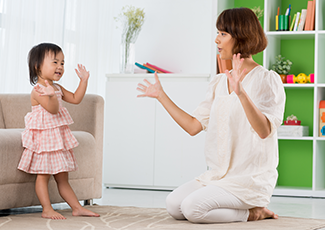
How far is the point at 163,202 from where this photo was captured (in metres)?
2.68

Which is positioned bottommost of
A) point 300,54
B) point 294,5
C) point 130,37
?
point 300,54

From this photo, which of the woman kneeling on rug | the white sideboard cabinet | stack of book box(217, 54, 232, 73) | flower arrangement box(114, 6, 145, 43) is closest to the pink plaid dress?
the woman kneeling on rug

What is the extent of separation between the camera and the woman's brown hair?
185 cm

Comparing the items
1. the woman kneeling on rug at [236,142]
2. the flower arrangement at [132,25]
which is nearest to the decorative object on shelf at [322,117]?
the woman kneeling on rug at [236,142]

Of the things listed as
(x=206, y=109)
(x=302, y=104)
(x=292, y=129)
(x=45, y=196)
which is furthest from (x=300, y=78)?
(x=45, y=196)

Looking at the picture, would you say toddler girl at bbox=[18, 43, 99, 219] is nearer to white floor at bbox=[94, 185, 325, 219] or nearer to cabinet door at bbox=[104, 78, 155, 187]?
white floor at bbox=[94, 185, 325, 219]

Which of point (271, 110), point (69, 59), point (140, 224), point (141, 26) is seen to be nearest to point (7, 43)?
point (69, 59)

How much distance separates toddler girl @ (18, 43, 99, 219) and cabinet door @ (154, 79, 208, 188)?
1.26 metres

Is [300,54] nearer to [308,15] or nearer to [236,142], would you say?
[308,15]

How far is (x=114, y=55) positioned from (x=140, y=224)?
258 centimetres

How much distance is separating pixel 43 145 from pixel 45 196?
226mm

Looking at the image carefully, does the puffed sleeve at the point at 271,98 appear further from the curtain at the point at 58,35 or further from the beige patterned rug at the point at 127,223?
the curtain at the point at 58,35

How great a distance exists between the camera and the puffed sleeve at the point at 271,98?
5.62 feet

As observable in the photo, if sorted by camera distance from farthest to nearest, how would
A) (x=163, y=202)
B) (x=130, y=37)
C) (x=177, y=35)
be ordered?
(x=177, y=35)
(x=130, y=37)
(x=163, y=202)
